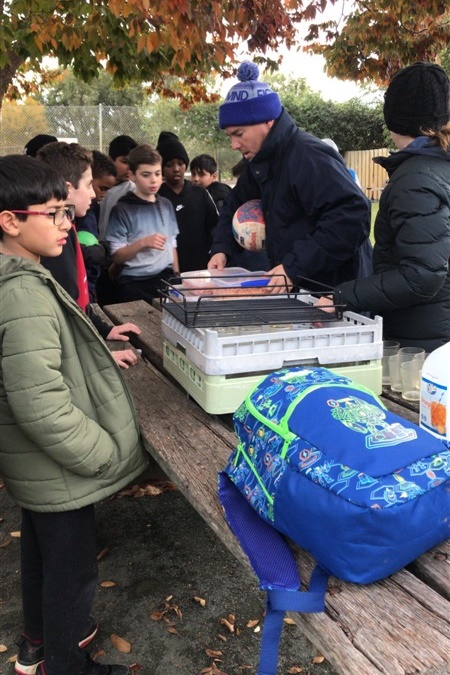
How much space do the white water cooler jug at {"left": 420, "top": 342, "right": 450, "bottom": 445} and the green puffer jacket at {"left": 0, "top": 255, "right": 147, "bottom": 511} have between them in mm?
892

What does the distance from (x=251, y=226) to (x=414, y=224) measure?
1184 millimetres

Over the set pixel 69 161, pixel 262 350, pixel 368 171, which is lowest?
pixel 262 350

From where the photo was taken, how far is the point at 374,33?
832cm

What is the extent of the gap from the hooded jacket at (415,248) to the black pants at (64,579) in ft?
3.94

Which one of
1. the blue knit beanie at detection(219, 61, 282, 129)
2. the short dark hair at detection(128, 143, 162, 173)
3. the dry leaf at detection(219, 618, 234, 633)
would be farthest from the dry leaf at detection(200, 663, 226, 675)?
the short dark hair at detection(128, 143, 162, 173)

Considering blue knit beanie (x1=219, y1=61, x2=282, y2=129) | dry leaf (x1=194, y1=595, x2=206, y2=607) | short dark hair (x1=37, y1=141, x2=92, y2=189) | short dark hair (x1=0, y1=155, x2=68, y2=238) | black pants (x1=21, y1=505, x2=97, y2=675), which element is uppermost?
blue knit beanie (x1=219, y1=61, x2=282, y2=129)

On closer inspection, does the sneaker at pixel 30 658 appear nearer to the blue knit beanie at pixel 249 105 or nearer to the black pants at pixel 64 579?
the black pants at pixel 64 579

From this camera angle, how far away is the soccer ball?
3064 mm

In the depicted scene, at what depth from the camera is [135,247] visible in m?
4.45

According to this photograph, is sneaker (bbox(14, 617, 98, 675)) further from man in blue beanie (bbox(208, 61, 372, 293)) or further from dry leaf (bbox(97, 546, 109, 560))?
man in blue beanie (bbox(208, 61, 372, 293))

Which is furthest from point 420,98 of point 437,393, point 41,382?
point 41,382

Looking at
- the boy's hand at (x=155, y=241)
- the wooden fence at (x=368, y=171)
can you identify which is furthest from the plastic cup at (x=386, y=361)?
the wooden fence at (x=368, y=171)

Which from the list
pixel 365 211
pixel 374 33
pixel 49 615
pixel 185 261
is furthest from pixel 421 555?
pixel 374 33

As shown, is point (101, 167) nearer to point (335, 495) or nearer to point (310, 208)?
point (310, 208)
